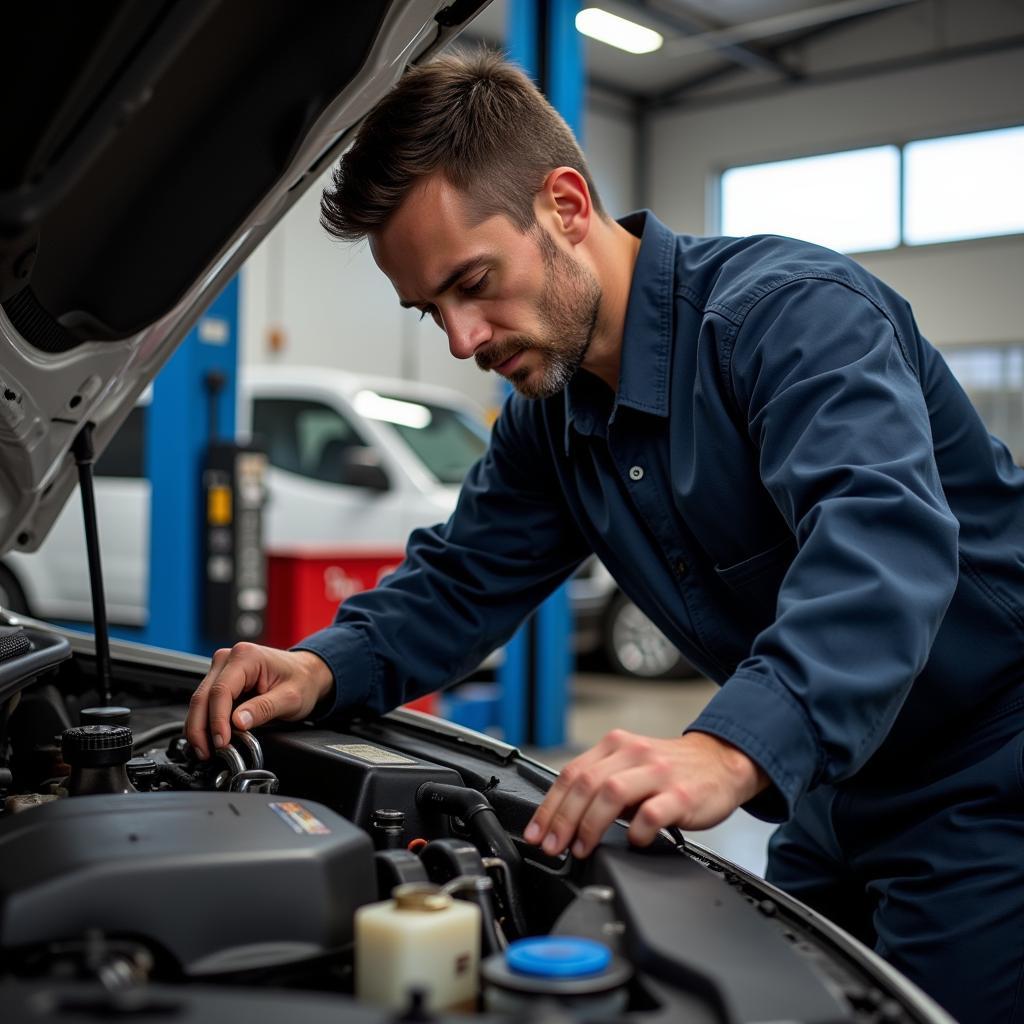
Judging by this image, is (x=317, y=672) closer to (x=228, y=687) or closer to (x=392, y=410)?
(x=228, y=687)

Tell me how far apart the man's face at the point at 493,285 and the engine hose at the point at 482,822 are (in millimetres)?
469

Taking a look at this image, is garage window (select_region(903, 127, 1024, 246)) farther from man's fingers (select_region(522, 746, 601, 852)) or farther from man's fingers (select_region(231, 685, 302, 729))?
man's fingers (select_region(522, 746, 601, 852))

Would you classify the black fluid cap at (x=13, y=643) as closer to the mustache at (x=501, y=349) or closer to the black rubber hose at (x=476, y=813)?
the black rubber hose at (x=476, y=813)

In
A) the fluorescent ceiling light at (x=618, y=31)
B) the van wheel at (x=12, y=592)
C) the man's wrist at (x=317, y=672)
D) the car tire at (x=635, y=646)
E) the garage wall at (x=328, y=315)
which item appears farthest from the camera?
the garage wall at (x=328, y=315)

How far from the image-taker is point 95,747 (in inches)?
42.3

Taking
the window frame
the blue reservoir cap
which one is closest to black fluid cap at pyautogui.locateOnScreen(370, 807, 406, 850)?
the blue reservoir cap

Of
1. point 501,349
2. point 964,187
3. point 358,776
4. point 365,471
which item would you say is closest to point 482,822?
point 358,776

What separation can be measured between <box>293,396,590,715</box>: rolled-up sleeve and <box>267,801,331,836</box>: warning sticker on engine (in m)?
0.55

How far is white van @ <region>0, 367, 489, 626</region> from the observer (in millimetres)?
5035

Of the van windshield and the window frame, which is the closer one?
the van windshield

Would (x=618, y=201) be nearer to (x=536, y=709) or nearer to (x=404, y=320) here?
(x=404, y=320)

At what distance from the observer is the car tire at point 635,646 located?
5.94 m

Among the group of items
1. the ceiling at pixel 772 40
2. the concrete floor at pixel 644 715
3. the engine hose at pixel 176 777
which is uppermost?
the ceiling at pixel 772 40

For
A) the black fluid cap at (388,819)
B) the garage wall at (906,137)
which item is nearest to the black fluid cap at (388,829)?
the black fluid cap at (388,819)
